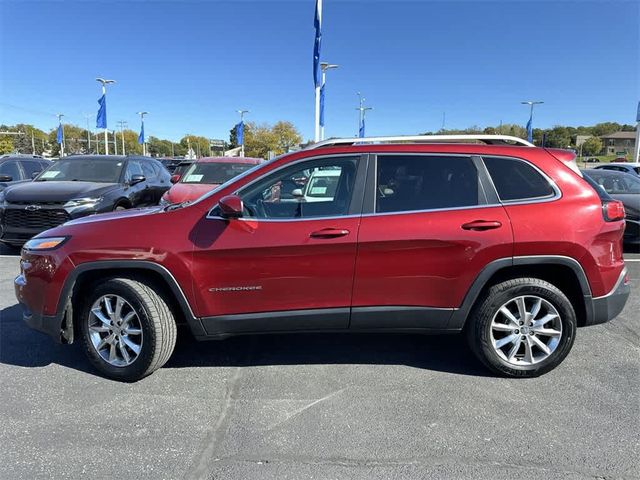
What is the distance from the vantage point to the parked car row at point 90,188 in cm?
736

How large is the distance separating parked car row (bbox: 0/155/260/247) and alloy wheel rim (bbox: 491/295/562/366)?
536cm

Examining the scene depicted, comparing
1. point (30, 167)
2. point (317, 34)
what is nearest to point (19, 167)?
point (30, 167)

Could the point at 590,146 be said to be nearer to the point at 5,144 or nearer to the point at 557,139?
the point at 557,139

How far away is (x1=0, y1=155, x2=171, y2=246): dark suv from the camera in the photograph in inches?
289

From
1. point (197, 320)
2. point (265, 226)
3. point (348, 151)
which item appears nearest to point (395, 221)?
point (348, 151)

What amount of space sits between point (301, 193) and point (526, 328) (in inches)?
79.3

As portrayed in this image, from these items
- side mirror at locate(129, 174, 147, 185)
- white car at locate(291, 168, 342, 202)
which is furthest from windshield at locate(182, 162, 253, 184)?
white car at locate(291, 168, 342, 202)

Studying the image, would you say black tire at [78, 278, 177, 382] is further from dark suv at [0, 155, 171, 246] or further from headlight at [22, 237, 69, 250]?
dark suv at [0, 155, 171, 246]

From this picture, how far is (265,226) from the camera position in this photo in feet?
10.7

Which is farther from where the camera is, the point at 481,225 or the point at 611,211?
the point at 611,211

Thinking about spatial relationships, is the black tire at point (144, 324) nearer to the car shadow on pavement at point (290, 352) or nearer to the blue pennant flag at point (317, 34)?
the car shadow on pavement at point (290, 352)

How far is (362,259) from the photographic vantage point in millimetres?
3229

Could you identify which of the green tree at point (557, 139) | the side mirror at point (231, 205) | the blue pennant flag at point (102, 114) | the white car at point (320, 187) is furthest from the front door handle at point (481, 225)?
the blue pennant flag at point (102, 114)

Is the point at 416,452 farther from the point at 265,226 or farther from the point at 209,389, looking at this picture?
the point at 265,226
